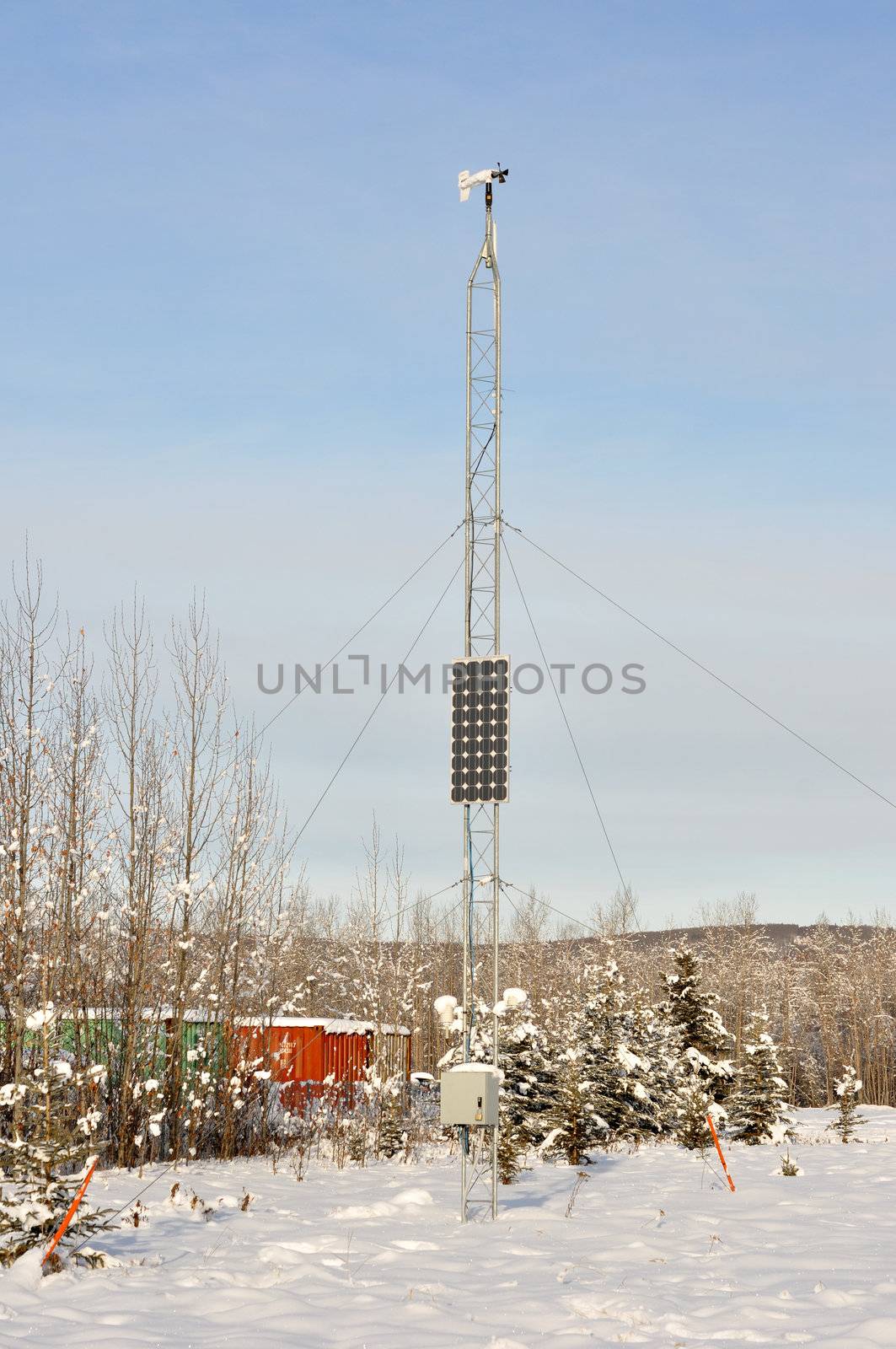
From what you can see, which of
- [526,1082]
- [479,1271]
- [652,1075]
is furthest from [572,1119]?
[479,1271]

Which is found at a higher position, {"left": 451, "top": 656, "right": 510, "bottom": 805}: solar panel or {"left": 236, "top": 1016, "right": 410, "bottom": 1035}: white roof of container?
{"left": 451, "top": 656, "right": 510, "bottom": 805}: solar panel

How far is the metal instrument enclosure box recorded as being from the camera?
11164 mm

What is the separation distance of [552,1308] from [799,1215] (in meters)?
4.58

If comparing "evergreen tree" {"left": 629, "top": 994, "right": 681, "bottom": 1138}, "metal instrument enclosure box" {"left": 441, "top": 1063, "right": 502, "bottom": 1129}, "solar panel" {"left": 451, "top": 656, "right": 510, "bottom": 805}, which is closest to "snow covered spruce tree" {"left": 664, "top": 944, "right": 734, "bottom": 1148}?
"evergreen tree" {"left": 629, "top": 994, "right": 681, "bottom": 1138}

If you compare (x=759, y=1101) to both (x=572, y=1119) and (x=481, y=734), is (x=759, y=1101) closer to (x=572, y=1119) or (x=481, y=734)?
(x=572, y=1119)

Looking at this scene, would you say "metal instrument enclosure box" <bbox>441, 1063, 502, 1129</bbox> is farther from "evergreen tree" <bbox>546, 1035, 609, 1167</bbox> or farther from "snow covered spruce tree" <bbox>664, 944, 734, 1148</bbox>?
"snow covered spruce tree" <bbox>664, 944, 734, 1148</bbox>

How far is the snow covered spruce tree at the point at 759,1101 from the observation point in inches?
766

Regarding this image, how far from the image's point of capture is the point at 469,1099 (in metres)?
11.2

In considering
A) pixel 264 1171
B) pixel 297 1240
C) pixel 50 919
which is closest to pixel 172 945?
pixel 50 919

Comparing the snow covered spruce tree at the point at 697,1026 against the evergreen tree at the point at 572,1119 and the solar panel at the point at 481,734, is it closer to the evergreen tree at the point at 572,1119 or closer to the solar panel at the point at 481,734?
the evergreen tree at the point at 572,1119

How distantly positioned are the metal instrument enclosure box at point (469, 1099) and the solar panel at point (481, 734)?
2.53m

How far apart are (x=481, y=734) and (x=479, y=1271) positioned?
476 cm

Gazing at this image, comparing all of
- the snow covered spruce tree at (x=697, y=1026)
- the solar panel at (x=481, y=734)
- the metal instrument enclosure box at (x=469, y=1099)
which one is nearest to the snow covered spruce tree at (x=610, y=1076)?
the snow covered spruce tree at (x=697, y=1026)

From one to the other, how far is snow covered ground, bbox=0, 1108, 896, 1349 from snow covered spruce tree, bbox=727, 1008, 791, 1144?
20.2 feet
